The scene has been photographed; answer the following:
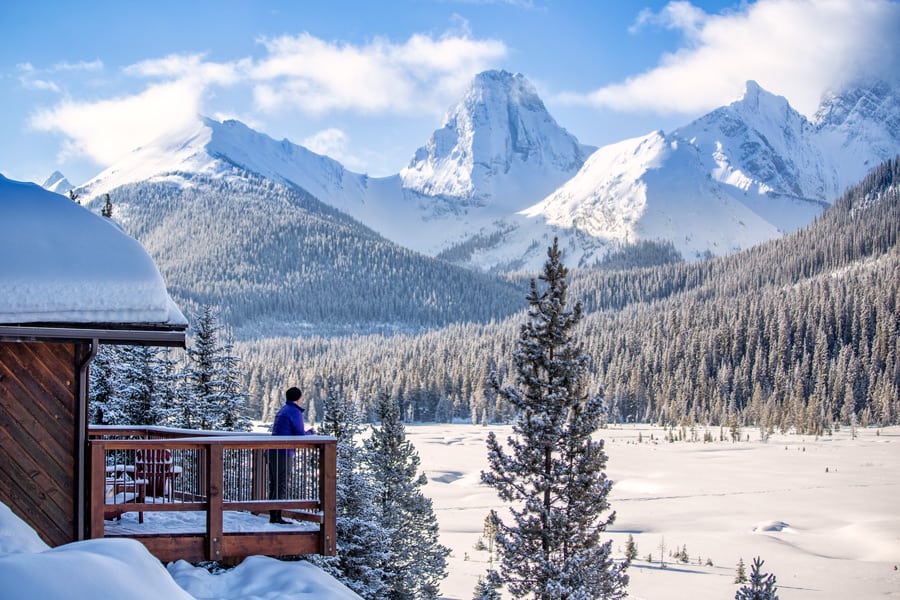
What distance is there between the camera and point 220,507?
31.3 feet

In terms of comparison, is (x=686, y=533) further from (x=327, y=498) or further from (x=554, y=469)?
(x=327, y=498)

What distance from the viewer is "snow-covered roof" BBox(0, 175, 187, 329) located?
9117mm

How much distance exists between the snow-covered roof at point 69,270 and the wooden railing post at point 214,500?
1512 mm

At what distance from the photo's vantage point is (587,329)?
14212 cm

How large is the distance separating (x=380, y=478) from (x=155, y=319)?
17.8m

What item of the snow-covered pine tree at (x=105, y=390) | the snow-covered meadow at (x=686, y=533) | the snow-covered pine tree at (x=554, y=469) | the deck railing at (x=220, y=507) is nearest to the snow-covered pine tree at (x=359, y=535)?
the snow-covered pine tree at (x=554, y=469)

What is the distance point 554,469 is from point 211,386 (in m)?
10.4

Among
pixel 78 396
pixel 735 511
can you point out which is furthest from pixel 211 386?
pixel 735 511

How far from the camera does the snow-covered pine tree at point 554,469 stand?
58.4 ft

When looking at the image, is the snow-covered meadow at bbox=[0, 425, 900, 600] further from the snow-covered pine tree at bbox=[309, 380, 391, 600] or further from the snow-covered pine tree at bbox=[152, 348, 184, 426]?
the snow-covered pine tree at bbox=[152, 348, 184, 426]

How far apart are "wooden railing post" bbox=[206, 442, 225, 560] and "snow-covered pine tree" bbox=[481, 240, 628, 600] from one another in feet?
30.5

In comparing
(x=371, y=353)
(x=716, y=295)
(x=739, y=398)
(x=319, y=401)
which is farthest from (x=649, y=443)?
(x=716, y=295)

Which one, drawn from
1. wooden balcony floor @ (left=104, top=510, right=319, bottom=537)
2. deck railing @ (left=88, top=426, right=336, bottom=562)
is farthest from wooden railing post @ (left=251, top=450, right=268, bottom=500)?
wooden balcony floor @ (left=104, top=510, right=319, bottom=537)

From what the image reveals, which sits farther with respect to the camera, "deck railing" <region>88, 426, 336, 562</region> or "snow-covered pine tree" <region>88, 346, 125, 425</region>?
"snow-covered pine tree" <region>88, 346, 125, 425</region>
